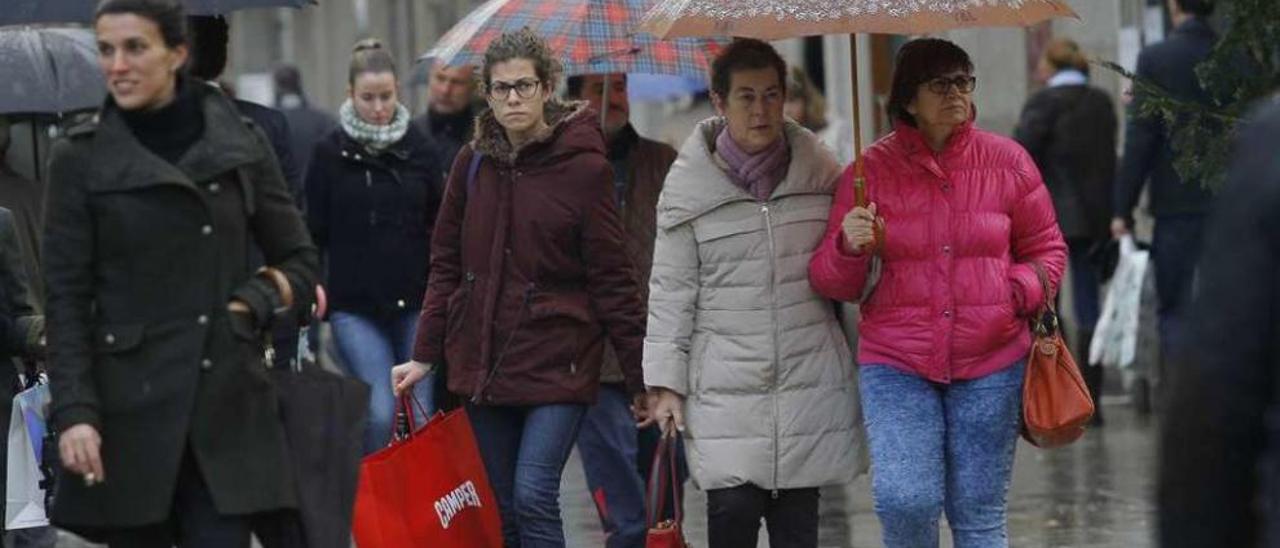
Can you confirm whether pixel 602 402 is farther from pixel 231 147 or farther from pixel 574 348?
pixel 231 147

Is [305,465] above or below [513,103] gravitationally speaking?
below

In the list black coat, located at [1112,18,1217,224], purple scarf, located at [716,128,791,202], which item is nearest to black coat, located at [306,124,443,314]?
black coat, located at [1112,18,1217,224]

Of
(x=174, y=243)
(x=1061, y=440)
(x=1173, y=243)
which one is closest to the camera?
(x=174, y=243)

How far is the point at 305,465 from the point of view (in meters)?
6.09

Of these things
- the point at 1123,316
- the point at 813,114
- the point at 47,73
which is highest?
the point at 47,73

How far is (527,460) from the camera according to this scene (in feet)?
26.3

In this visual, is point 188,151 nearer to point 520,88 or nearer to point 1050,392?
point 520,88

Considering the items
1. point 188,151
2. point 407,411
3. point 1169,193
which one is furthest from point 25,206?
point 1169,193

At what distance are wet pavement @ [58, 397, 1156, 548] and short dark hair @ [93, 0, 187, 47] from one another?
399 centimetres

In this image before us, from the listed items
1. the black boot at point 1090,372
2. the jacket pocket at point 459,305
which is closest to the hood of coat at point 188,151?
the jacket pocket at point 459,305

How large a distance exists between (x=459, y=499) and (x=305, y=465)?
81.7 inches

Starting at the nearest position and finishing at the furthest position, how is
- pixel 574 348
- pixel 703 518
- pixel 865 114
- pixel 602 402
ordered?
pixel 574 348 → pixel 602 402 → pixel 703 518 → pixel 865 114

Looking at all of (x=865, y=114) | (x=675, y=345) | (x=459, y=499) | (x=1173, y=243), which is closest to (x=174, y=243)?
(x=675, y=345)

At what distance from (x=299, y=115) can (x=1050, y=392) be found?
9051 mm
